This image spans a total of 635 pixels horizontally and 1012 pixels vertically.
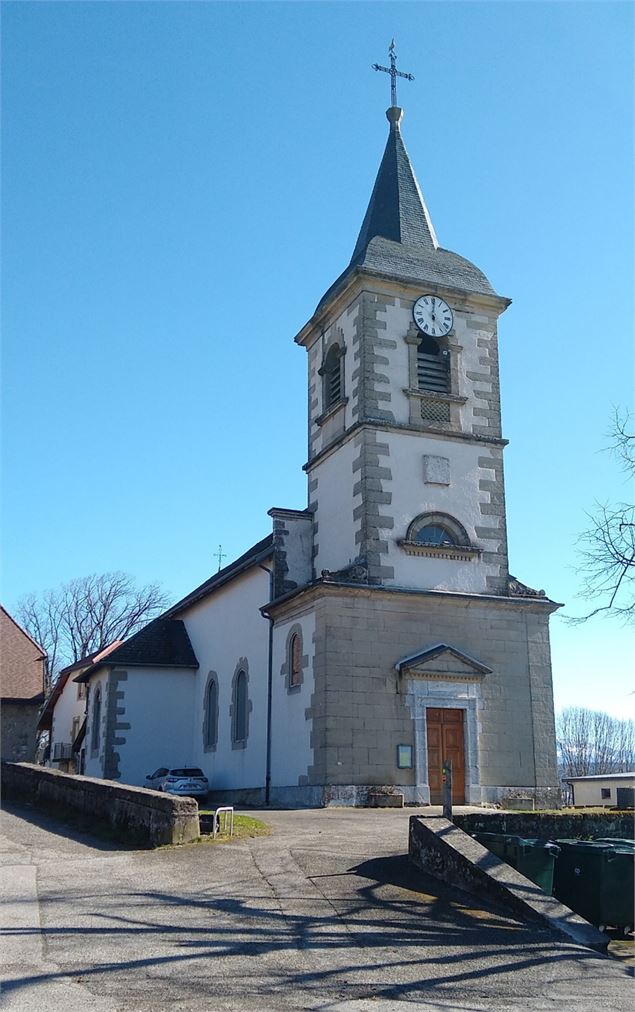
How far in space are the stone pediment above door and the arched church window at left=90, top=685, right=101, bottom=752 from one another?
15.4m

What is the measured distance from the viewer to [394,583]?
2356 cm

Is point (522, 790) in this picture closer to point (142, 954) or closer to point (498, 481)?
point (498, 481)

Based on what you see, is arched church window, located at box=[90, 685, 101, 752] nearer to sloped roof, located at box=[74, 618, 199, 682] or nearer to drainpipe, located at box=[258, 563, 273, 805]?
sloped roof, located at box=[74, 618, 199, 682]

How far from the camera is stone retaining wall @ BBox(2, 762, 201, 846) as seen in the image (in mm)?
13195

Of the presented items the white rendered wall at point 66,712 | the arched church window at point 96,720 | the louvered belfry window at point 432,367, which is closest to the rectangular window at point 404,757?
the louvered belfry window at point 432,367

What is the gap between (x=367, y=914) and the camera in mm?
9766

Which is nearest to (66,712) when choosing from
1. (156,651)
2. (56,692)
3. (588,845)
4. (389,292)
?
(56,692)

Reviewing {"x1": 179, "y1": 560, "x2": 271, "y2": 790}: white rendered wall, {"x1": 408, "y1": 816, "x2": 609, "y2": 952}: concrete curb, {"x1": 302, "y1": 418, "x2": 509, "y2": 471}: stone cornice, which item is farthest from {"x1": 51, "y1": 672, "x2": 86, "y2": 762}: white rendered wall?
{"x1": 408, "y1": 816, "x2": 609, "y2": 952}: concrete curb

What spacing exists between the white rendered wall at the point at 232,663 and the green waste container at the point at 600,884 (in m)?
15.2

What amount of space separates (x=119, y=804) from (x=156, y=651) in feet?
63.1

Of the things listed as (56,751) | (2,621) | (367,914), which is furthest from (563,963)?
(56,751)

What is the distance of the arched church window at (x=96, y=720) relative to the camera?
34.3 m

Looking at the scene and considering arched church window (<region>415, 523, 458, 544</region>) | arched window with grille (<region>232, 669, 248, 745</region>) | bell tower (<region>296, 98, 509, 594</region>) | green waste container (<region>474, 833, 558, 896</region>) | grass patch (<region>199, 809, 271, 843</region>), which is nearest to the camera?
green waste container (<region>474, 833, 558, 896</region>)

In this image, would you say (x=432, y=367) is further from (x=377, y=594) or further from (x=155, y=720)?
(x=155, y=720)
